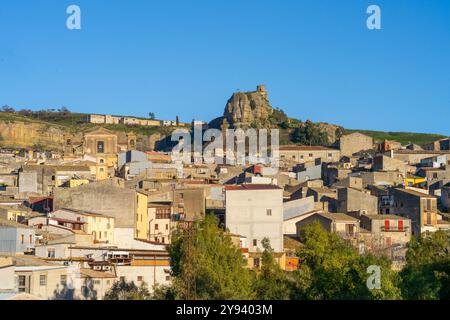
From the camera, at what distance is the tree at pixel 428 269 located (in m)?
47.5

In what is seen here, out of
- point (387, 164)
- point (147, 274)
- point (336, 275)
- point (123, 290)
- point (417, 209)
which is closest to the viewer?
point (336, 275)

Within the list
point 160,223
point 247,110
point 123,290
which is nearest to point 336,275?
point 123,290

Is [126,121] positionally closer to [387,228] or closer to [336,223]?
[387,228]

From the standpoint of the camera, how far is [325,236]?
2250 inches

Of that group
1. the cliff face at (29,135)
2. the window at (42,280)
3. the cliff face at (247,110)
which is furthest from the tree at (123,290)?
the cliff face at (247,110)

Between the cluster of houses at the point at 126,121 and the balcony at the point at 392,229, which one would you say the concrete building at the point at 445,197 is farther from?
the cluster of houses at the point at 126,121

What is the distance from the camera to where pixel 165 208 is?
70375mm

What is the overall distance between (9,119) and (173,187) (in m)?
60.7

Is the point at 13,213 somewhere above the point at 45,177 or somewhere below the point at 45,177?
below

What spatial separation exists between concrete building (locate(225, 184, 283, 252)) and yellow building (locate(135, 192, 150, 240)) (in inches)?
178

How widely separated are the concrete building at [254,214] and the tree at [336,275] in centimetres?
983

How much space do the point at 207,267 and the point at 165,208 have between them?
2272 centimetres

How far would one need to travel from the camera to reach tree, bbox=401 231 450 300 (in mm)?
47531
